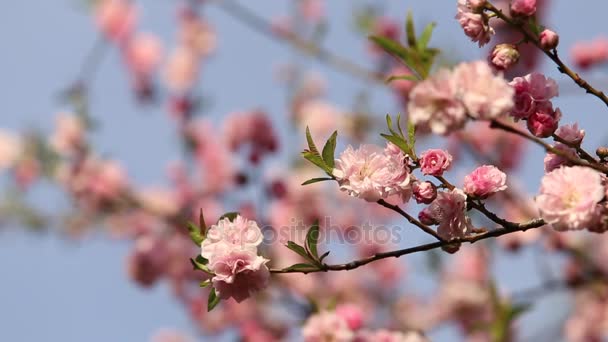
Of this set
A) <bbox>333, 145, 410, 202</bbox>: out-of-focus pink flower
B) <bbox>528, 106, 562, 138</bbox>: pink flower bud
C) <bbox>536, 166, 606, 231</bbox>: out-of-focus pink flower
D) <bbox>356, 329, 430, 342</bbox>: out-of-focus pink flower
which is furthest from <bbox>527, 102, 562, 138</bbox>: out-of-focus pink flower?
<bbox>356, 329, 430, 342</bbox>: out-of-focus pink flower

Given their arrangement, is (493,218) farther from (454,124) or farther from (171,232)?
(171,232)

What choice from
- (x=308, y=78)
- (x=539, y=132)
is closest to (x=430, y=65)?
(x=539, y=132)

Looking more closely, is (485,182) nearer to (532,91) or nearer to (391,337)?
(532,91)

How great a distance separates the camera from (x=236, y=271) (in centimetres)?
124

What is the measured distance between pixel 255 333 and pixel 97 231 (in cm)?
220

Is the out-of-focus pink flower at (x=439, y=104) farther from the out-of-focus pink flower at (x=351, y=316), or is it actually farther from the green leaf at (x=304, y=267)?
the out-of-focus pink flower at (x=351, y=316)

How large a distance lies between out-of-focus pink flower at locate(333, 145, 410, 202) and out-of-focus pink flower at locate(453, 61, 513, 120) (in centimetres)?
27

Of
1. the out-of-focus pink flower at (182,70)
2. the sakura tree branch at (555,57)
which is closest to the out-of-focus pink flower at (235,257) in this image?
the sakura tree branch at (555,57)

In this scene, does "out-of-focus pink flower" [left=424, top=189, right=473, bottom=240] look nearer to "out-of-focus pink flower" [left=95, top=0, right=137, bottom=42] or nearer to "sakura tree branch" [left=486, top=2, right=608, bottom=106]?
"sakura tree branch" [left=486, top=2, right=608, bottom=106]

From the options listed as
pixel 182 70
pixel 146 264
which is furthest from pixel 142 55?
pixel 146 264

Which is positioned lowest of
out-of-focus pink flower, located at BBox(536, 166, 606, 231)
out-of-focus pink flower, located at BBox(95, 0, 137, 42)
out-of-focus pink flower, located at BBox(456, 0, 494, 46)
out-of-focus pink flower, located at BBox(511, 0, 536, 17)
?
out-of-focus pink flower, located at BBox(536, 166, 606, 231)

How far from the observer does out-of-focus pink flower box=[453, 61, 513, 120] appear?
3.17ft

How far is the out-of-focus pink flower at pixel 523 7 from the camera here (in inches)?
45.4

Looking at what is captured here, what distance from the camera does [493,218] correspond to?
46.2 inches
